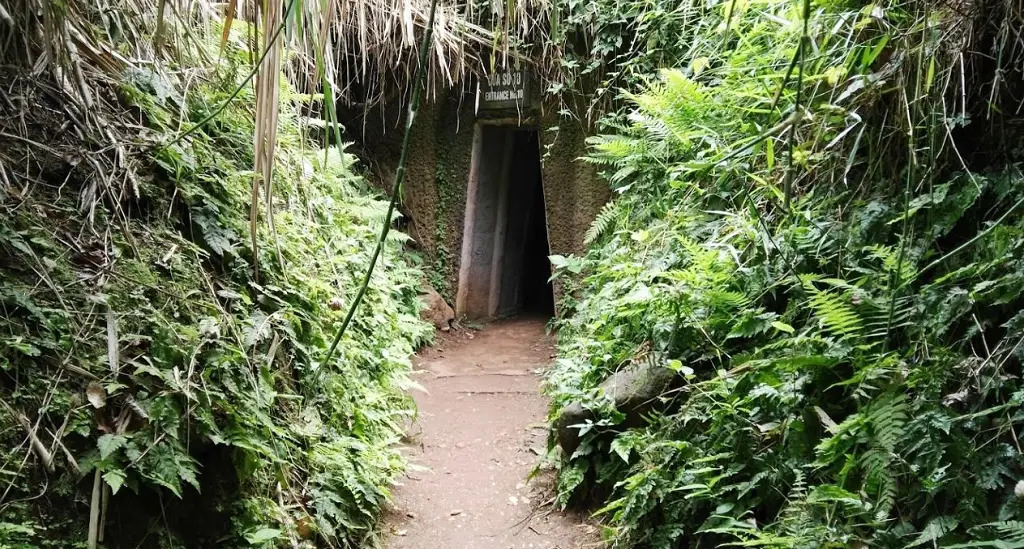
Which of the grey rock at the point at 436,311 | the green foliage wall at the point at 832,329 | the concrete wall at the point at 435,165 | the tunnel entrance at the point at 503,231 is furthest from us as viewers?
the tunnel entrance at the point at 503,231

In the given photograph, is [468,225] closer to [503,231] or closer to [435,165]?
[435,165]

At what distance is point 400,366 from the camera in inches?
173

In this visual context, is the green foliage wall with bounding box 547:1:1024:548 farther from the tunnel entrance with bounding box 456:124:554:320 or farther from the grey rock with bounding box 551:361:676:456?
the tunnel entrance with bounding box 456:124:554:320

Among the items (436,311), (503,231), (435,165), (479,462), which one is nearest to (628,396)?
(479,462)

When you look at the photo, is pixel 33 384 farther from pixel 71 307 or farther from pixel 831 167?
pixel 831 167

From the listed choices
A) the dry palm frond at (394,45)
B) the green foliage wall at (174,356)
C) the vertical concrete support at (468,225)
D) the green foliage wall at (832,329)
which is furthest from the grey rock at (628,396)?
the vertical concrete support at (468,225)

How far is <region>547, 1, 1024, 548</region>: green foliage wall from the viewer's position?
1.97 meters

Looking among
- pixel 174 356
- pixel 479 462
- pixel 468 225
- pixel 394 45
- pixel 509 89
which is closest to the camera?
pixel 174 356

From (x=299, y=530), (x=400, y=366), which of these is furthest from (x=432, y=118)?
(x=299, y=530)

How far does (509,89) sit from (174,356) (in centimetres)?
555

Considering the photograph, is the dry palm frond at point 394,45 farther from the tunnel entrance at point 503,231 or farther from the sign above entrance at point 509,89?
the tunnel entrance at point 503,231

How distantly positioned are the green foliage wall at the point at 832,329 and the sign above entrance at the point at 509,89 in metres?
3.38

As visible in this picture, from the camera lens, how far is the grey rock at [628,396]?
3277mm

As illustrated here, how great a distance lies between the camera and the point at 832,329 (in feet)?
7.84
